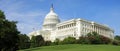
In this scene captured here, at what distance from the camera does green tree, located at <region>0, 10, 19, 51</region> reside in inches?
2174

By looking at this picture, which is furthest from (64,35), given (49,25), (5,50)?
(5,50)

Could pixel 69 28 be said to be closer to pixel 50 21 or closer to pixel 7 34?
pixel 50 21

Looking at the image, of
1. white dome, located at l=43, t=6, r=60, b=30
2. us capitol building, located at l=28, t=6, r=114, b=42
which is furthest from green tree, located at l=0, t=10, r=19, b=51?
white dome, located at l=43, t=6, r=60, b=30

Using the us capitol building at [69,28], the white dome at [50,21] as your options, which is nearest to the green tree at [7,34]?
the us capitol building at [69,28]

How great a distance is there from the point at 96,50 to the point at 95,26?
87.5 metres

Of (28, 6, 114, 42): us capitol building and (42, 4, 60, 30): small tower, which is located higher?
(42, 4, 60, 30): small tower

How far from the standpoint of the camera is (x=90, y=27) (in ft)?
443

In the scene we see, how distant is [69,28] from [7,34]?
8147 cm

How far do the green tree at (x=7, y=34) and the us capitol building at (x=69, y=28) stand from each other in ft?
233

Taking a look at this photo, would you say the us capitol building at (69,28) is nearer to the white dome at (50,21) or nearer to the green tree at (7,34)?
the white dome at (50,21)

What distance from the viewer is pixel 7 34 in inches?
2208

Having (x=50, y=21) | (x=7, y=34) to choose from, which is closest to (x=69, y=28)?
(x=50, y=21)

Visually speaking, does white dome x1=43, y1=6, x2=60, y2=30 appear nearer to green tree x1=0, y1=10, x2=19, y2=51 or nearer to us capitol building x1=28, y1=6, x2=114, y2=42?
us capitol building x1=28, y1=6, x2=114, y2=42

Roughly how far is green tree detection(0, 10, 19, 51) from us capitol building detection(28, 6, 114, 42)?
233 ft
